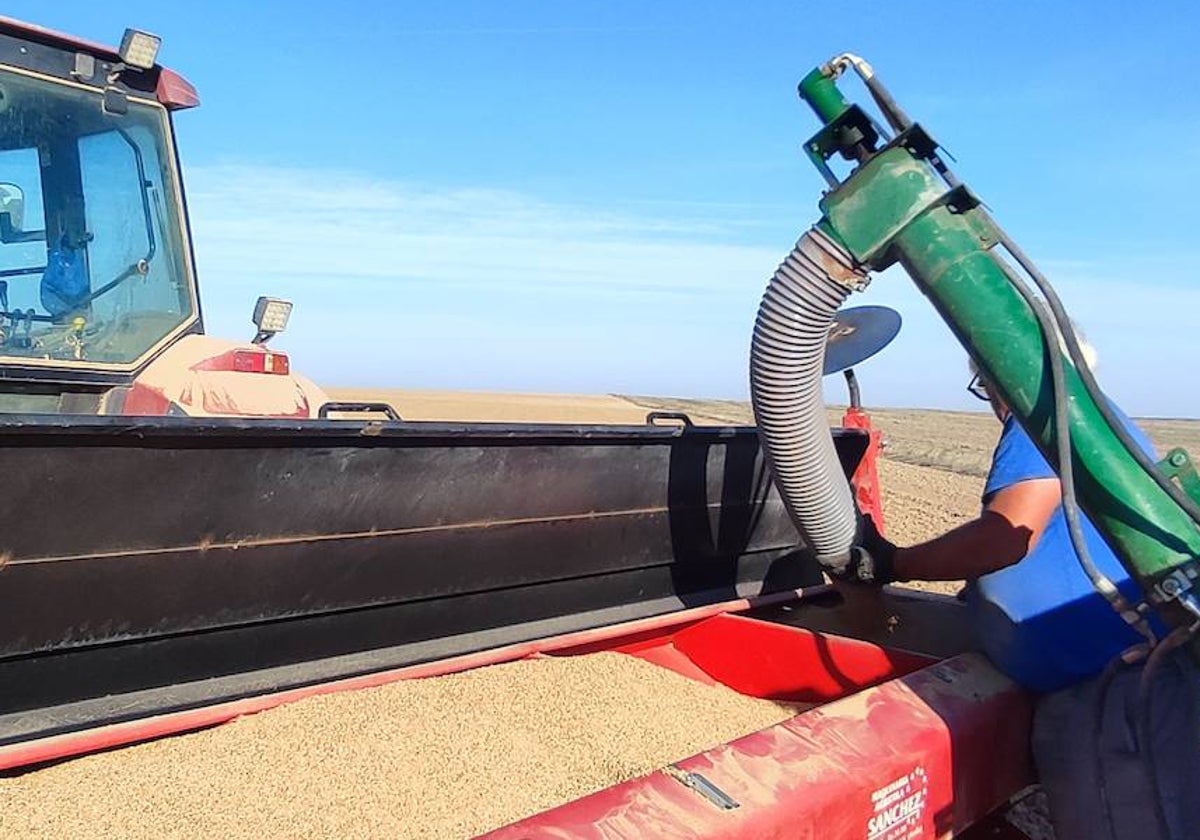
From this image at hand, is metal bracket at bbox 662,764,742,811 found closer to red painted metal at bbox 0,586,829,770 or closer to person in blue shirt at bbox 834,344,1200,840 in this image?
person in blue shirt at bbox 834,344,1200,840

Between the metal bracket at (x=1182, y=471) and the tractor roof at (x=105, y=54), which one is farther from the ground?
the tractor roof at (x=105, y=54)

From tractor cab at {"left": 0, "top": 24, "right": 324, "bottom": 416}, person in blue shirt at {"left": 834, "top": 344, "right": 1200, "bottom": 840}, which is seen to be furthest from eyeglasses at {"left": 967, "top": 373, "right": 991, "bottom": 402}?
tractor cab at {"left": 0, "top": 24, "right": 324, "bottom": 416}

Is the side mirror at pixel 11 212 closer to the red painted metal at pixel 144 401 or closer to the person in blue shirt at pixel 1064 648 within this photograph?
the red painted metal at pixel 144 401

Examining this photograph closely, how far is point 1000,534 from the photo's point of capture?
2.60 metres

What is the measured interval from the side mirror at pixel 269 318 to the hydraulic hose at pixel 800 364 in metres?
2.52

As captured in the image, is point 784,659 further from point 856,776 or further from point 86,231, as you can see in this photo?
point 86,231

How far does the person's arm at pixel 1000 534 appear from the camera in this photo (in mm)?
2553

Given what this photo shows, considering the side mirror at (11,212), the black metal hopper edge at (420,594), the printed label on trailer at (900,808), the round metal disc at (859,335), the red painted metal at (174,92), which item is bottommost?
the printed label on trailer at (900,808)

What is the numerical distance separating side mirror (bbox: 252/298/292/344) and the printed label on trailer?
301 centimetres

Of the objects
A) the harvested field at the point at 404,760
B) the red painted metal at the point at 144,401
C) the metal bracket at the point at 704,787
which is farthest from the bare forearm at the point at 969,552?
the red painted metal at the point at 144,401

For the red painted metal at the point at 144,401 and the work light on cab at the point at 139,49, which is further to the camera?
the work light on cab at the point at 139,49

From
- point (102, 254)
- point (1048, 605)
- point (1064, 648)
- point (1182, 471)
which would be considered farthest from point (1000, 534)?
point (102, 254)

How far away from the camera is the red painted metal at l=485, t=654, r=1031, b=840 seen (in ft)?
5.93

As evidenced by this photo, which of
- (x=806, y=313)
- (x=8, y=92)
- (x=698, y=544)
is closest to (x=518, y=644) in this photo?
(x=698, y=544)
